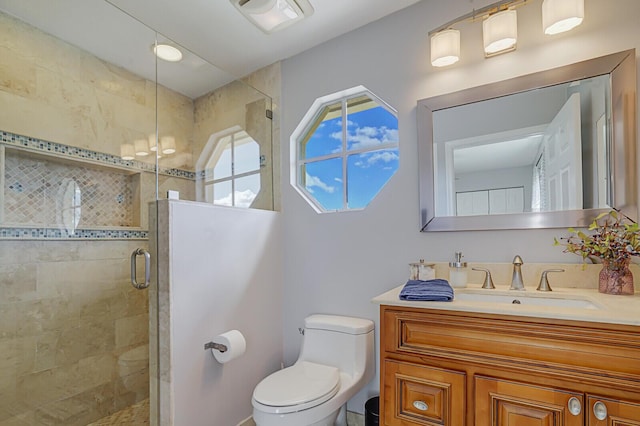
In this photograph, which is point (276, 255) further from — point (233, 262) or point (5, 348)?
point (5, 348)

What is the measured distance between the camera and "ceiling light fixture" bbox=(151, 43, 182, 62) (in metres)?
1.95

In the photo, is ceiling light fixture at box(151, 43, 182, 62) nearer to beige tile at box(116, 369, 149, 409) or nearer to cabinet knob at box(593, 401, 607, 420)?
beige tile at box(116, 369, 149, 409)

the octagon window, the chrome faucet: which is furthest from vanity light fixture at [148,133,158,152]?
the chrome faucet

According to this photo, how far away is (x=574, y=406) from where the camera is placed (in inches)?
40.1

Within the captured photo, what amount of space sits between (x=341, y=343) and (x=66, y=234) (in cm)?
181

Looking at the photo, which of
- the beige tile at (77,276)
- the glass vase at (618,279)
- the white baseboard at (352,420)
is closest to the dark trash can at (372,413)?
the white baseboard at (352,420)

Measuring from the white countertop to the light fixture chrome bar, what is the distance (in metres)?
1.29

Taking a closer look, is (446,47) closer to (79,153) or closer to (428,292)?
(428,292)

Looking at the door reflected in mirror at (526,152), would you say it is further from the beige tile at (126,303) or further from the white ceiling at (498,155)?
the beige tile at (126,303)

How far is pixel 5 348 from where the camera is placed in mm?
1818

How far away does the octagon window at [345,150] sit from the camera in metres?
2.09

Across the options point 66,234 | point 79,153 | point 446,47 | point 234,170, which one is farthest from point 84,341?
point 446,47

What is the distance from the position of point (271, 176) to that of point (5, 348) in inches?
69.9

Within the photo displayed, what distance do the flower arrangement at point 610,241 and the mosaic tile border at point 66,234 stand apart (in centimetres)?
209
